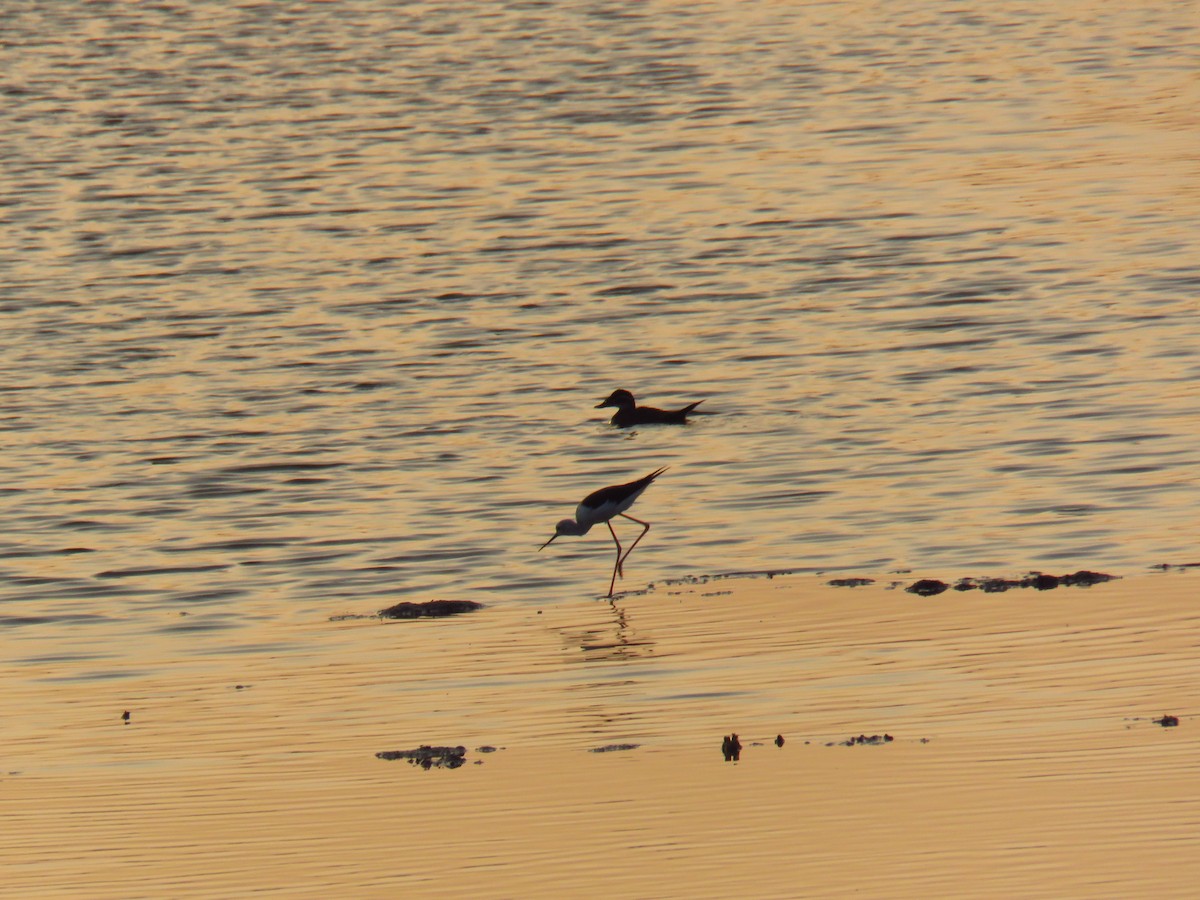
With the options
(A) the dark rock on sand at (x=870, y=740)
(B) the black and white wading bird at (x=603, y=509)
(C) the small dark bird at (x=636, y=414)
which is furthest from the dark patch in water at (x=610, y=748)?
(C) the small dark bird at (x=636, y=414)

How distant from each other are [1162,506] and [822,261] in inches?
493

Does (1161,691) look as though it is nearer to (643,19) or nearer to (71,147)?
(71,147)

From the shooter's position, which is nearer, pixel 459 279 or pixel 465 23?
pixel 459 279

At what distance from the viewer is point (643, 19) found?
175ft

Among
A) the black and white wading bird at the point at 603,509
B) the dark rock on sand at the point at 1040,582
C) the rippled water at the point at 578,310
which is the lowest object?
the rippled water at the point at 578,310

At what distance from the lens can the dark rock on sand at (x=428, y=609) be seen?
1425 centimetres

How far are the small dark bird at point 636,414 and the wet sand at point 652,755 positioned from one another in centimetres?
660

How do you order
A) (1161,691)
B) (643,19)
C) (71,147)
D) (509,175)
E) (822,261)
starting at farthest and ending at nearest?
(643,19)
(71,147)
(509,175)
(822,261)
(1161,691)

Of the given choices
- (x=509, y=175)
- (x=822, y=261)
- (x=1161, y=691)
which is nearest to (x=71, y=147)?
(x=509, y=175)

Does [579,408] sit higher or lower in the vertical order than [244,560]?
lower

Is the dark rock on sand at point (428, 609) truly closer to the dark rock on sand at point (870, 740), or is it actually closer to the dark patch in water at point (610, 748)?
Answer: the dark patch in water at point (610, 748)

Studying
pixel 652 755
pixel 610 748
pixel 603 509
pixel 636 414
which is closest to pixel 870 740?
pixel 652 755

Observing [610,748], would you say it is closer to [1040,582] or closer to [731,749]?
[731,749]

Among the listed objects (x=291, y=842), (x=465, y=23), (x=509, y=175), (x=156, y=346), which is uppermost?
(x=291, y=842)
